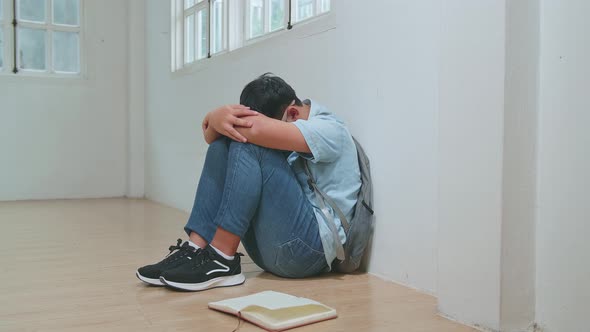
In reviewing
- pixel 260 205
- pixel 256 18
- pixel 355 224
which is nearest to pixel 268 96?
pixel 260 205

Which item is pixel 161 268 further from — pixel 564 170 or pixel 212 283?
pixel 564 170

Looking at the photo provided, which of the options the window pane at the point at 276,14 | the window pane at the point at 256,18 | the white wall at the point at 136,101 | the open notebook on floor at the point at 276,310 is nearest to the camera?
the open notebook on floor at the point at 276,310

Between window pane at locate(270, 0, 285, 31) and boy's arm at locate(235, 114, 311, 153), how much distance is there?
4.20 ft

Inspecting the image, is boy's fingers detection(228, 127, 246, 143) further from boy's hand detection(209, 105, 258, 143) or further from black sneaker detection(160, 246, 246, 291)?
black sneaker detection(160, 246, 246, 291)

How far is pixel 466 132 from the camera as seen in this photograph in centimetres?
134

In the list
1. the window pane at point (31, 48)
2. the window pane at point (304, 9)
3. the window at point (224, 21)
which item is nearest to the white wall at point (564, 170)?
the window at point (224, 21)

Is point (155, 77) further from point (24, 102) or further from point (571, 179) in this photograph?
point (571, 179)

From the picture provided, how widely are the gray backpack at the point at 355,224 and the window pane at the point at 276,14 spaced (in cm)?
122

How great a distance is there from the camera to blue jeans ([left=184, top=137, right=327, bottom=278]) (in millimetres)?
1655

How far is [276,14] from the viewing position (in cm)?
291

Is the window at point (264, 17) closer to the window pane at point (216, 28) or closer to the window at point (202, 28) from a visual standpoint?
the window at point (202, 28)

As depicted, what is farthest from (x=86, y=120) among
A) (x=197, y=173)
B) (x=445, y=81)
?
(x=445, y=81)

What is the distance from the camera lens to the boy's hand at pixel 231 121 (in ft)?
5.55

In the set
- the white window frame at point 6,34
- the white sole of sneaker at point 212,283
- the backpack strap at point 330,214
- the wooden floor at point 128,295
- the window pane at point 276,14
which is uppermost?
the white window frame at point 6,34
